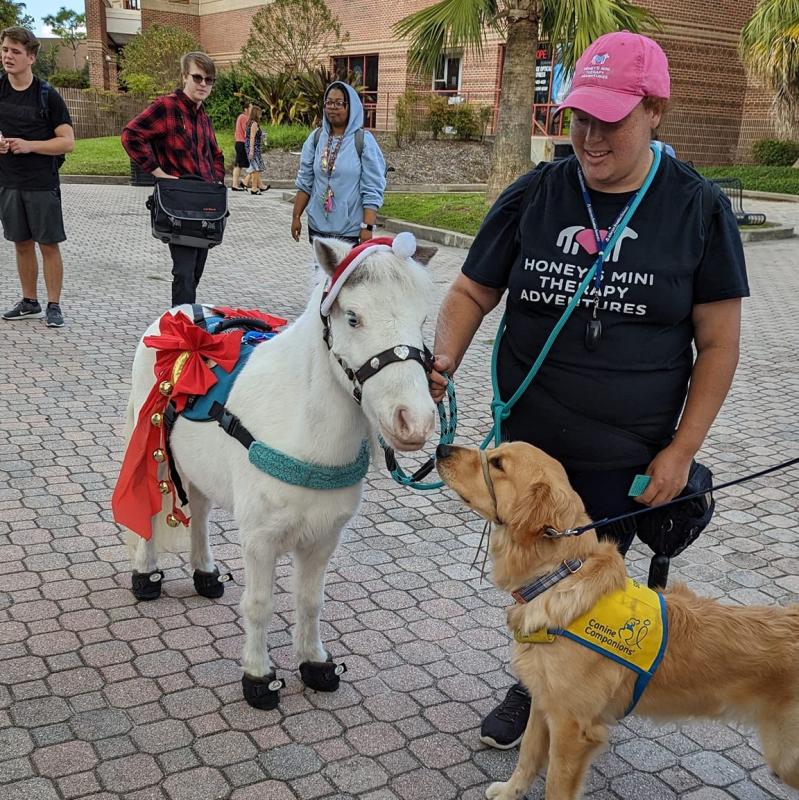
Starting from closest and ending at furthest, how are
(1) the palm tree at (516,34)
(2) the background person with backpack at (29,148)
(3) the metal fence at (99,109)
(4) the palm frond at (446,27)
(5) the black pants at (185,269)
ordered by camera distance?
(5) the black pants at (185,269) → (2) the background person with backpack at (29,148) → (1) the palm tree at (516,34) → (4) the palm frond at (446,27) → (3) the metal fence at (99,109)

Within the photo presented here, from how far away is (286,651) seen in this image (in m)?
3.72

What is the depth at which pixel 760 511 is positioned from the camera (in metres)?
5.43

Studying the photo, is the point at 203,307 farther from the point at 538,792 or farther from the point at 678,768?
the point at 678,768

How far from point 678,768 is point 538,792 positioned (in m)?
0.56

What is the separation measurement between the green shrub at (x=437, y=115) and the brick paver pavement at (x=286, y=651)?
22703mm

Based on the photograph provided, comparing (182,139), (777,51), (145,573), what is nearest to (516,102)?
(182,139)

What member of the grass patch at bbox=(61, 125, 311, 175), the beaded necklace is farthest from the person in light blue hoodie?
the grass patch at bbox=(61, 125, 311, 175)

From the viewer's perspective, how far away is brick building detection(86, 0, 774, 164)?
27.6 m

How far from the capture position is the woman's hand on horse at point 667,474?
2703 millimetres

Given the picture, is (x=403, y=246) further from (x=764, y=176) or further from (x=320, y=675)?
(x=764, y=176)

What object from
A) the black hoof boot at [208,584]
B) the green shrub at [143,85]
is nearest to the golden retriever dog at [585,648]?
the black hoof boot at [208,584]

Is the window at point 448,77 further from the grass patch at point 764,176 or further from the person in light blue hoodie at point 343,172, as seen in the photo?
the person in light blue hoodie at point 343,172

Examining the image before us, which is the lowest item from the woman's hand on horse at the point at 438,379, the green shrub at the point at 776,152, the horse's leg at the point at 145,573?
the horse's leg at the point at 145,573

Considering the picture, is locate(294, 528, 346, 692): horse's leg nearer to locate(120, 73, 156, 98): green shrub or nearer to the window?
the window
